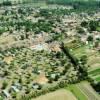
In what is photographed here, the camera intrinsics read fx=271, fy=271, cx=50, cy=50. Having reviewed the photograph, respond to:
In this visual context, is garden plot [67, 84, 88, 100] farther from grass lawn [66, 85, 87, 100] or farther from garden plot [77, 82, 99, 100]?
garden plot [77, 82, 99, 100]

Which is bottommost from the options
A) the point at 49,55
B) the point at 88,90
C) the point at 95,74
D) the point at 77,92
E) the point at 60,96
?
the point at 60,96

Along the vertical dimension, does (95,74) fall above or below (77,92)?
above

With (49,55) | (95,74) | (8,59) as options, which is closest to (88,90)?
(95,74)

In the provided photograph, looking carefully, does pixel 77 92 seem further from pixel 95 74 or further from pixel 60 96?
pixel 95 74

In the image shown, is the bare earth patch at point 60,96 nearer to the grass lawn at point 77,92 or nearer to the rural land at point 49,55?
the rural land at point 49,55

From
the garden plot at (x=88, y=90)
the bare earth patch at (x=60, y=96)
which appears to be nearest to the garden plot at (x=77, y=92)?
the garden plot at (x=88, y=90)

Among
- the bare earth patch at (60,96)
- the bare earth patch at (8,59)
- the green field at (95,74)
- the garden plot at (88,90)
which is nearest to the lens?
the bare earth patch at (60,96)

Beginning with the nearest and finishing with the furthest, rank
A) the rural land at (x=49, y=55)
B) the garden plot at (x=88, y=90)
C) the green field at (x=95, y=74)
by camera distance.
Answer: the garden plot at (x=88, y=90)
the rural land at (x=49, y=55)
the green field at (x=95, y=74)
